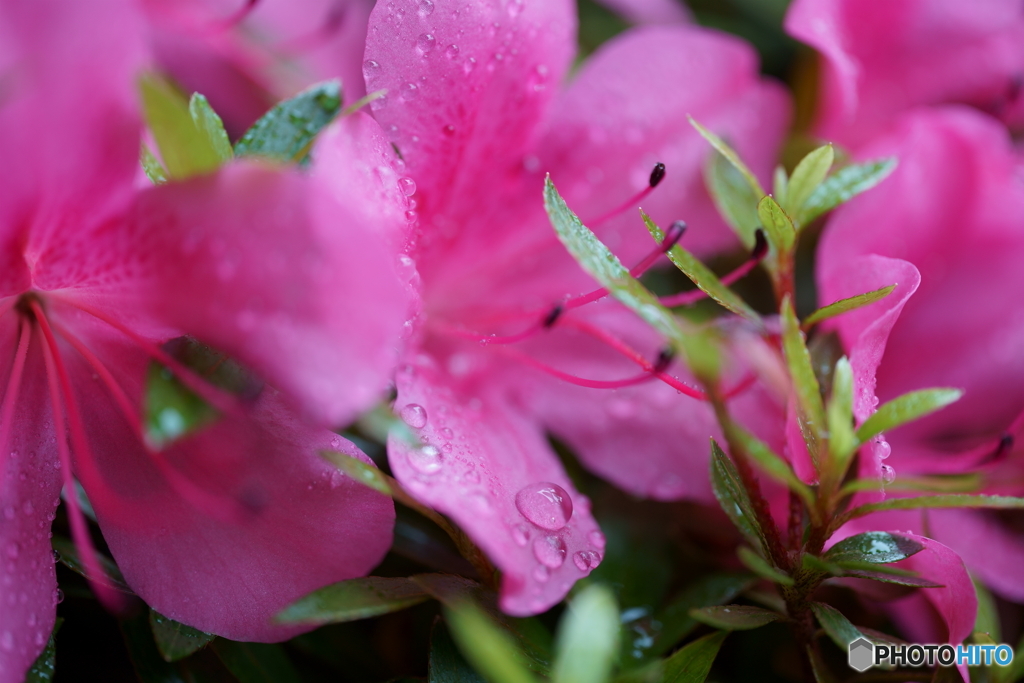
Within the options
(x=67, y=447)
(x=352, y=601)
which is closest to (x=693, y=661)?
(x=352, y=601)

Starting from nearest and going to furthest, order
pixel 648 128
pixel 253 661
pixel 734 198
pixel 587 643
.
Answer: pixel 587 643 < pixel 253 661 < pixel 734 198 < pixel 648 128

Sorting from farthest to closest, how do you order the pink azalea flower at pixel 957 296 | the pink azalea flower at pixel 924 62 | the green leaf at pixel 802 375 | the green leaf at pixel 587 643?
the pink azalea flower at pixel 924 62 → the pink azalea flower at pixel 957 296 → the green leaf at pixel 802 375 → the green leaf at pixel 587 643

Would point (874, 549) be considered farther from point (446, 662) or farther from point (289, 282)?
point (289, 282)

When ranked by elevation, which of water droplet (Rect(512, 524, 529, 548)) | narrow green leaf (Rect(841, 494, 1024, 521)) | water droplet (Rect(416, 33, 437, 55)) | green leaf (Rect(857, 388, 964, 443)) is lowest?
narrow green leaf (Rect(841, 494, 1024, 521))

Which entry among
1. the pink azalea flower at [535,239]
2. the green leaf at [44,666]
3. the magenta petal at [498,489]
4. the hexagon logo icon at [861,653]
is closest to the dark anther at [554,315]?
the pink azalea flower at [535,239]

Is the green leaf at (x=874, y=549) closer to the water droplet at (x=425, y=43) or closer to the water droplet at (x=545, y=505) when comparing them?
the water droplet at (x=545, y=505)

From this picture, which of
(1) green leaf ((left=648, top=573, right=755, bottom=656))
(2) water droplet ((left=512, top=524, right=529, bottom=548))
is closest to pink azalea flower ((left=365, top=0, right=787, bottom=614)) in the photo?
(2) water droplet ((left=512, top=524, right=529, bottom=548))

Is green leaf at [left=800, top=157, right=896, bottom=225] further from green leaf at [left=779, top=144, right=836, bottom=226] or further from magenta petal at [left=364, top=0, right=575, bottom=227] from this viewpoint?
magenta petal at [left=364, top=0, right=575, bottom=227]
